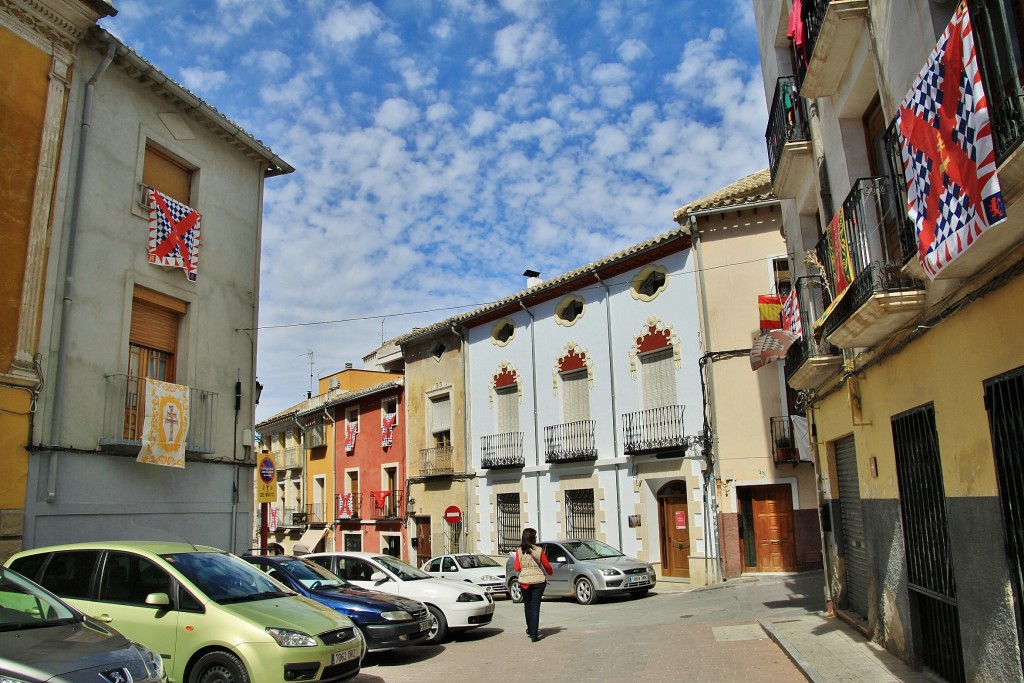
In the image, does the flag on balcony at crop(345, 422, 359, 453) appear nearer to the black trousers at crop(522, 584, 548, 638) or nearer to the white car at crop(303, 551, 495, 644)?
the white car at crop(303, 551, 495, 644)

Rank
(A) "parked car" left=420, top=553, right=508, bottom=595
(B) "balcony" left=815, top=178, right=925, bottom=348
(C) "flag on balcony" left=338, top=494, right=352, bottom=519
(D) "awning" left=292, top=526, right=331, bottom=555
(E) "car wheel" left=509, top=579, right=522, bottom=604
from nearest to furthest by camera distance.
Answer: (B) "balcony" left=815, top=178, right=925, bottom=348, (E) "car wheel" left=509, top=579, right=522, bottom=604, (A) "parked car" left=420, top=553, right=508, bottom=595, (C) "flag on balcony" left=338, top=494, right=352, bottom=519, (D) "awning" left=292, top=526, right=331, bottom=555

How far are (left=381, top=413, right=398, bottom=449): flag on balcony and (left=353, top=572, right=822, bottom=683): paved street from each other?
49.0ft

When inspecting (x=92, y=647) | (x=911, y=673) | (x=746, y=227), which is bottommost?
(x=911, y=673)

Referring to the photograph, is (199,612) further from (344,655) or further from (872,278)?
(872,278)

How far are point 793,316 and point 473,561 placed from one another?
33.3 ft

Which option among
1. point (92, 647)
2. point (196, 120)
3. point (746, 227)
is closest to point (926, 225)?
point (92, 647)

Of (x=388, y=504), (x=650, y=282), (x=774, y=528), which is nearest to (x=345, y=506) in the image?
(x=388, y=504)

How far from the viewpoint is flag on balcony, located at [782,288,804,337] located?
11.4 metres

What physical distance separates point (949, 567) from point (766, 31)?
32.1 ft

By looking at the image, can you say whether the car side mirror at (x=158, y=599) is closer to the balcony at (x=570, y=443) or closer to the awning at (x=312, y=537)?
the balcony at (x=570, y=443)

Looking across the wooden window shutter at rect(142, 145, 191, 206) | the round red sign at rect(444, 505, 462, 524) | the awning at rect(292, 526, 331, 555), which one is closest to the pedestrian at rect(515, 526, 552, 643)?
the wooden window shutter at rect(142, 145, 191, 206)

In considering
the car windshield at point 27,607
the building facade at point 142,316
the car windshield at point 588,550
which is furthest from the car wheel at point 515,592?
the car windshield at point 27,607

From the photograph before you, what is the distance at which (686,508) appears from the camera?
19641 mm

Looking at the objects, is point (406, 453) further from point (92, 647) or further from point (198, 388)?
point (92, 647)
